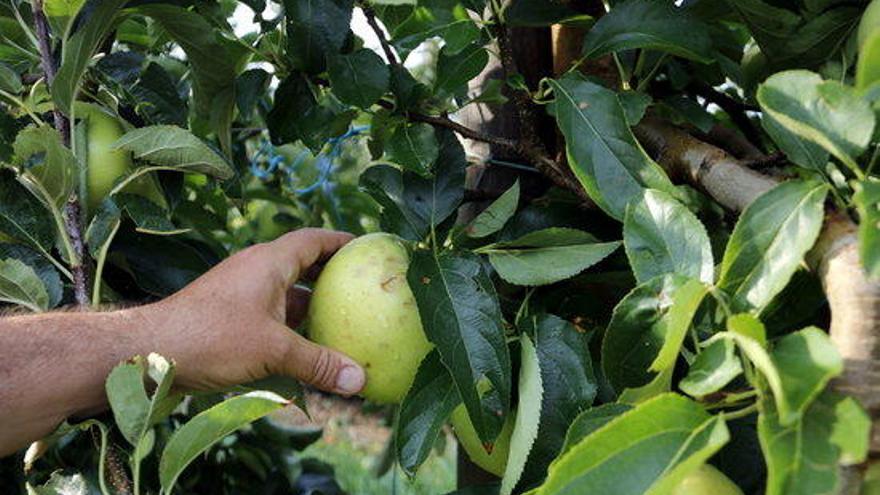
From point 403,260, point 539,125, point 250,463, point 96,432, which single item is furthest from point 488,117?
point 250,463

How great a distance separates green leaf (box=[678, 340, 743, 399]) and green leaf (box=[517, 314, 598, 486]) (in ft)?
0.64

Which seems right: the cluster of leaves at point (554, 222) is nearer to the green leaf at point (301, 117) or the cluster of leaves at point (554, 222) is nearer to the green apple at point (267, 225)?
the green leaf at point (301, 117)

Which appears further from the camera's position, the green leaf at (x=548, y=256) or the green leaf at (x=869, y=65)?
the green leaf at (x=548, y=256)

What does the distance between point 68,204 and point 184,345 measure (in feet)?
0.63

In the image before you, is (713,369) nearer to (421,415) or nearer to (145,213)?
(421,415)

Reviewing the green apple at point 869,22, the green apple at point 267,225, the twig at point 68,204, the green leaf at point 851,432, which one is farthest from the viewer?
the green apple at point 267,225

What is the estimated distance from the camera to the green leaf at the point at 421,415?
814 millimetres

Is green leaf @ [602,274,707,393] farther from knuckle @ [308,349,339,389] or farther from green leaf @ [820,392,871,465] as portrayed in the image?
knuckle @ [308,349,339,389]

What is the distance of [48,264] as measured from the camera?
3.23 feet

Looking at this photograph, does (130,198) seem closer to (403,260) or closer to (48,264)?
(48,264)

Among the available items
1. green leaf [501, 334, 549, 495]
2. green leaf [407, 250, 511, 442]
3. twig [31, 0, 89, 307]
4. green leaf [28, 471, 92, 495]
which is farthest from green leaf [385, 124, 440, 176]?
green leaf [28, 471, 92, 495]

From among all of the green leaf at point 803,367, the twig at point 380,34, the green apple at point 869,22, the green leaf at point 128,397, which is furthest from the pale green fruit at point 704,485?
the twig at point 380,34

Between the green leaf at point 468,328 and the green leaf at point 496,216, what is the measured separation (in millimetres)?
65

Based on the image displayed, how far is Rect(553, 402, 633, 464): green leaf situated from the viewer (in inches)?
24.9
